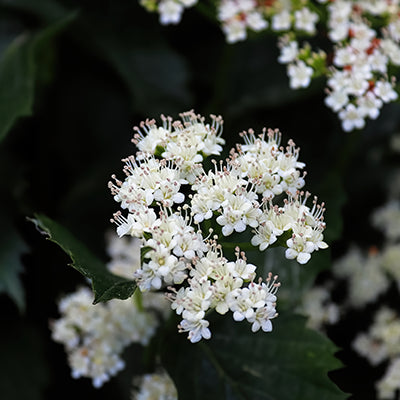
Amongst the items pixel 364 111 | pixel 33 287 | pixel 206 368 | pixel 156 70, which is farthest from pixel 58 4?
pixel 206 368

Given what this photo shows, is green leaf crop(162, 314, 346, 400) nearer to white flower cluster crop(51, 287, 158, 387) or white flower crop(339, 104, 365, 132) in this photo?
white flower cluster crop(51, 287, 158, 387)

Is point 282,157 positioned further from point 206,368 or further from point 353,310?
point 353,310

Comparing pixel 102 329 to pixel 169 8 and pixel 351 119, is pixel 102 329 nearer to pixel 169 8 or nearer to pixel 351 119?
pixel 351 119

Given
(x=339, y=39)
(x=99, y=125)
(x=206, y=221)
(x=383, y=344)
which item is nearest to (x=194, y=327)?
(x=206, y=221)

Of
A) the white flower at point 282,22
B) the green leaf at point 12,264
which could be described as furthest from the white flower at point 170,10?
the green leaf at point 12,264

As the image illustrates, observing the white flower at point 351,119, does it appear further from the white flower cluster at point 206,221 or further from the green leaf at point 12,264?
the green leaf at point 12,264

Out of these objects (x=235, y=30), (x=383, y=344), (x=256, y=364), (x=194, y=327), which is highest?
(x=235, y=30)

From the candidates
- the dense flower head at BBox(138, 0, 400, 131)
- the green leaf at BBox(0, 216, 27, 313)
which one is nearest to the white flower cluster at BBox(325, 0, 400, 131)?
the dense flower head at BBox(138, 0, 400, 131)
